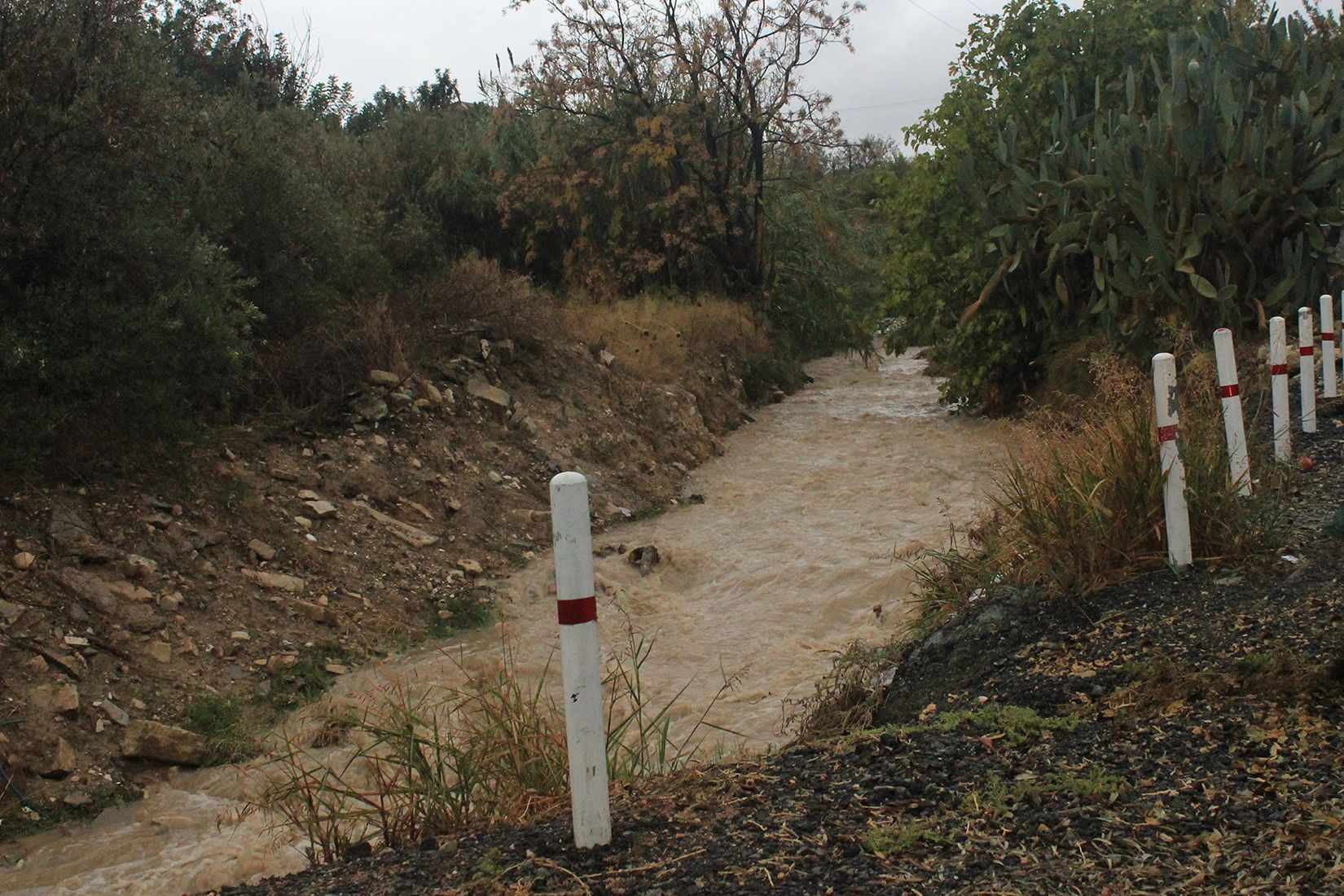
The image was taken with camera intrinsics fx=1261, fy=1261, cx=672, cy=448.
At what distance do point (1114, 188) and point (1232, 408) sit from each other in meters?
7.20

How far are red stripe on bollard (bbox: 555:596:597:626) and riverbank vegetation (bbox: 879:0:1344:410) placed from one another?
10.9 metres

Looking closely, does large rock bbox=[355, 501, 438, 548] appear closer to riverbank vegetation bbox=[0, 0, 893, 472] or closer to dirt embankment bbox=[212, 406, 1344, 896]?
riverbank vegetation bbox=[0, 0, 893, 472]

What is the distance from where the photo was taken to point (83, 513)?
8547 mm

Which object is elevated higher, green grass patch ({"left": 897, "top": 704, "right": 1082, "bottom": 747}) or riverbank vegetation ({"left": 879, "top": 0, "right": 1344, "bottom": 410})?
riverbank vegetation ({"left": 879, "top": 0, "right": 1344, "bottom": 410})

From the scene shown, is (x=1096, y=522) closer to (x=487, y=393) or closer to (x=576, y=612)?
(x=576, y=612)

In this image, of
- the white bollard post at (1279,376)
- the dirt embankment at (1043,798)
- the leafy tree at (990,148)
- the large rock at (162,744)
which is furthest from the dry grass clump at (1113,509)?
the leafy tree at (990,148)

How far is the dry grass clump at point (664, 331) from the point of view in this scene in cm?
1730

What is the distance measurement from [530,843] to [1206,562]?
12.5ft

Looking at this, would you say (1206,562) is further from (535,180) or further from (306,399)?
(535,180)

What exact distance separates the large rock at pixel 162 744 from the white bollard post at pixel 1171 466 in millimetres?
5270

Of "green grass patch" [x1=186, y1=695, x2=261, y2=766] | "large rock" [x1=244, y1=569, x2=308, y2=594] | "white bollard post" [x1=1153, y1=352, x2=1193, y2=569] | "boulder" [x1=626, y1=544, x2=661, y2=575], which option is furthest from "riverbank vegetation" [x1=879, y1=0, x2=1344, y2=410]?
"green grass patch" [x1=186, y1=695, x2=261, y2=766]

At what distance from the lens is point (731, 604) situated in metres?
9.99

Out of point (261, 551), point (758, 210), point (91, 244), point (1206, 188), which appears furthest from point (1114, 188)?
point (91, 244)

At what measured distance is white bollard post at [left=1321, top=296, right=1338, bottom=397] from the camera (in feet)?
35.5
